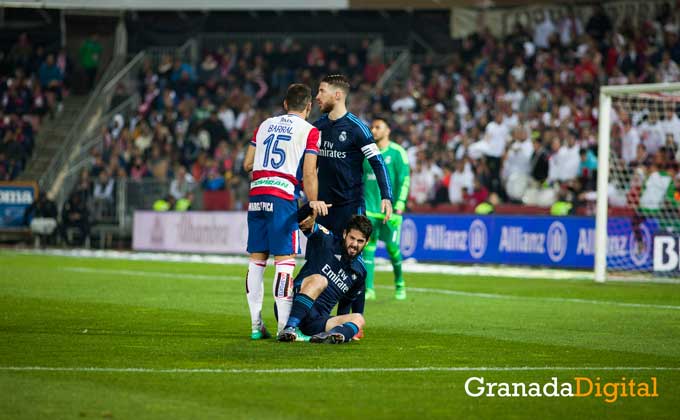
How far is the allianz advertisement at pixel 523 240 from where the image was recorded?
21062mm

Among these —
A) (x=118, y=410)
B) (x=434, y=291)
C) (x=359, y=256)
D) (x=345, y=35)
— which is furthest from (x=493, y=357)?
(x=345, y=35)

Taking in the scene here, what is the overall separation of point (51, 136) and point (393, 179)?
78.2 feet

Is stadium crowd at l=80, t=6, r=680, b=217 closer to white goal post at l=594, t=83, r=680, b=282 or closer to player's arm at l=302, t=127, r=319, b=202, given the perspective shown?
white goal post at l=594, t=83, r=680, b=282

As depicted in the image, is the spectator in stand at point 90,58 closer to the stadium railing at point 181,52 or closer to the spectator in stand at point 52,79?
the spectator in stand at point 52,79

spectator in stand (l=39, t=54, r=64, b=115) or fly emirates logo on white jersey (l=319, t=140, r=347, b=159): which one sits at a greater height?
spectator in stand (l=39, t=54, r=64, b=115)

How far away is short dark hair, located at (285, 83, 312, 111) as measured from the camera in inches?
408

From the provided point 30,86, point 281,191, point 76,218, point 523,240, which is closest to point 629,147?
point 523,240

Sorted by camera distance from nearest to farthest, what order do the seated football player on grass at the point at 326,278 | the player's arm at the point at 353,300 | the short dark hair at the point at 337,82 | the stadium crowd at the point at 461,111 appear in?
the seated football player on grass at the point at 326,278
the player's arm at the point at 353,300
the short dark hair at the point at 337,82
the stadium crowd at the point at 461,111

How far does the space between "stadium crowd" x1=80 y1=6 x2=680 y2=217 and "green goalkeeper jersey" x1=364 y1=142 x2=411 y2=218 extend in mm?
7660

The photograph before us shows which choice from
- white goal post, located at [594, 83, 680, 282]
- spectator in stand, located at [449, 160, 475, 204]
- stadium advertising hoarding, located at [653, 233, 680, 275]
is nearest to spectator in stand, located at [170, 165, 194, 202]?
spectator in stand, located at [449, 160, 475, 204]

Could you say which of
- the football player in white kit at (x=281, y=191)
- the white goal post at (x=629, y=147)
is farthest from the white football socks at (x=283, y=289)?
the white goal post at (x=629, y=147)

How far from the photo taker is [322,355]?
362 inches

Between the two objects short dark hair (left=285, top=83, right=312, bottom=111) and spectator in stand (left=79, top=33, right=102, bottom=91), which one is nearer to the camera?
short dark hair (left=285, top=83, right=312, bottom=111)

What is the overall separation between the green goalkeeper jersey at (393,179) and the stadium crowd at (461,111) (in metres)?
7.66
